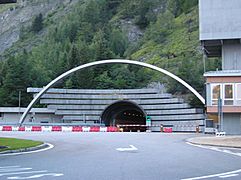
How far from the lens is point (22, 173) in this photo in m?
11.4

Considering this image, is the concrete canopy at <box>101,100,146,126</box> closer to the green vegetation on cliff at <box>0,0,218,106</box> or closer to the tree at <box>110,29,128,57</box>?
the green vegetation on cliff at <box>0,0,218,106</box>

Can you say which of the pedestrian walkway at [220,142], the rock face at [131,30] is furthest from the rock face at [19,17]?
the pedestrian walkway at [220,142]

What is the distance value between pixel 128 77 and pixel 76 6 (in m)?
105

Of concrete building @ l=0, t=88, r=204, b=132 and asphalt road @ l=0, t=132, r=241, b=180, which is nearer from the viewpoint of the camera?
asphalt road @ l=0, t=132, r=241, b=180

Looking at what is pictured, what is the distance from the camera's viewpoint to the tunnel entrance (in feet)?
183

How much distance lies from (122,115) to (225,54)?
2528 centimetres

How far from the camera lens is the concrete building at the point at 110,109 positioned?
182ft

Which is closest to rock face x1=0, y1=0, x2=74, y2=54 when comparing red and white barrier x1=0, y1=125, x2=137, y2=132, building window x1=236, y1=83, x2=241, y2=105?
red and white barrier x1=0, y1=125, x2=137, y2=132

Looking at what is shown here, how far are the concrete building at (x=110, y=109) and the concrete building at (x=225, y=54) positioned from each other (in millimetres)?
11239

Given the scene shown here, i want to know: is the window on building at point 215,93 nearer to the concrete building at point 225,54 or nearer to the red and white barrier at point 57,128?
the concrete building at point 225,54

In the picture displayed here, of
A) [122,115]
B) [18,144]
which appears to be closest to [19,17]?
[122,115]

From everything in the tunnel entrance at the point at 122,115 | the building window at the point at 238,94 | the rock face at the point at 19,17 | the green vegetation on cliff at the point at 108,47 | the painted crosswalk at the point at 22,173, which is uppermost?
the rock face at the point at 19,17

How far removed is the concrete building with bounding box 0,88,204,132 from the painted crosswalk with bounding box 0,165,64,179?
4160cm

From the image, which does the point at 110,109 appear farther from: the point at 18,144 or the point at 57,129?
the point at 18,144
